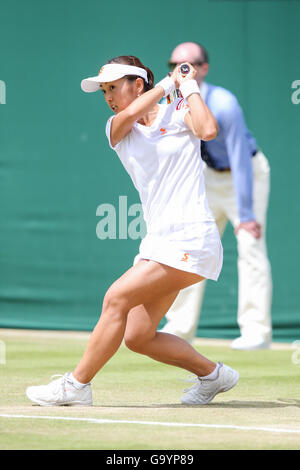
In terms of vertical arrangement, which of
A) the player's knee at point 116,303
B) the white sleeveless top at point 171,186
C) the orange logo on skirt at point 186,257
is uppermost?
the white sleeveless top at point 171,186

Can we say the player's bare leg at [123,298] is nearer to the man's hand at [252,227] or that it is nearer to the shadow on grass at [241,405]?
the shadow on grass at [241,405]

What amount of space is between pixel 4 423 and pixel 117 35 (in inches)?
225

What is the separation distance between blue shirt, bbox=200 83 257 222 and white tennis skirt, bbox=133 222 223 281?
125 inches

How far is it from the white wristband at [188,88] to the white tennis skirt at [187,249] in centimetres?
59

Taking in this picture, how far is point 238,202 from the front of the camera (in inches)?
326

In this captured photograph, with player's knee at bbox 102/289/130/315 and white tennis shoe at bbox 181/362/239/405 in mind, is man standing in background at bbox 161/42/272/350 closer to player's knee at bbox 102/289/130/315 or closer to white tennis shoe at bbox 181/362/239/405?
white tennis shoe at bbox 181/362/239/405

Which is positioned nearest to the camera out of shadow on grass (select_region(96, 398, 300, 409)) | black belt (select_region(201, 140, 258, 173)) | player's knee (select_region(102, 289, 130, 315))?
player's knee (select_region(102, 289, 130, 315))

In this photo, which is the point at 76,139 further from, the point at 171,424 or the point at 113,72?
the point at 171,424

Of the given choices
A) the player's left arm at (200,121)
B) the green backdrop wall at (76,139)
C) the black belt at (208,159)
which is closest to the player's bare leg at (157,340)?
the player's left arm at (200,121)

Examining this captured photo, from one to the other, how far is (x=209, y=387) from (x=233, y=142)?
320 cm

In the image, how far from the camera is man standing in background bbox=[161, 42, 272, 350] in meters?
8.20

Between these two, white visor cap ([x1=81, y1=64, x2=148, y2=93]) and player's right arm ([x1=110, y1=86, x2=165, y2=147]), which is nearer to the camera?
player's right arm ([x1=110, y1=86, x2=165, y2=147])

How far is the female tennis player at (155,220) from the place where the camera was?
498cm

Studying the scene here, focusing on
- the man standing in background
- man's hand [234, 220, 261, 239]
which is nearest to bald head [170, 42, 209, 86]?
the man standing in background
